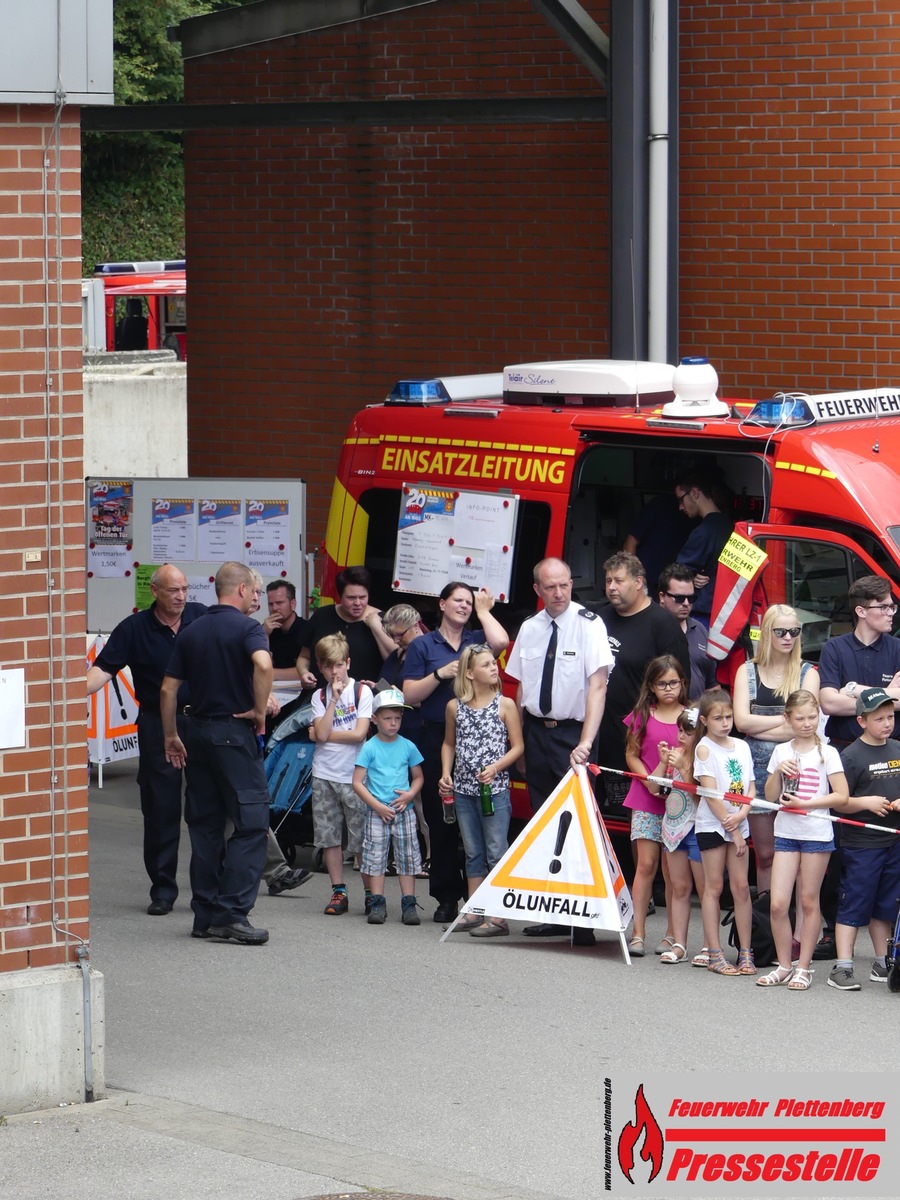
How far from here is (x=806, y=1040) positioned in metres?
7.82

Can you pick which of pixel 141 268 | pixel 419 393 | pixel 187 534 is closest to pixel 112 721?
pixel 187 534

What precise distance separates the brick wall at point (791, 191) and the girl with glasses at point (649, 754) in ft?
16.8

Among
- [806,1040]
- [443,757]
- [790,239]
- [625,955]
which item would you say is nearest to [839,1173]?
[806,1040]

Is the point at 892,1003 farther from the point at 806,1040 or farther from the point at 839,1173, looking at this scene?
the point at 839,1173

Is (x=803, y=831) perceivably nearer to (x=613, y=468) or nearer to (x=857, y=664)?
(x=857, y=664)

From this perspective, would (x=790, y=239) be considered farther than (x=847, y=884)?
Yes

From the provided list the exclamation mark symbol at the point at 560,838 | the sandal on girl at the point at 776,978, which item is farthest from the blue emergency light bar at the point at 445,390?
the sandal on girl at the point at 776,978

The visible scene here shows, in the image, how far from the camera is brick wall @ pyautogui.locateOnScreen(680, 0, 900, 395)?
1372cm

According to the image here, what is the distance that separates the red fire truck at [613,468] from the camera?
389 inches

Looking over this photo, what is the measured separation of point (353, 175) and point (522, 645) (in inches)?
307

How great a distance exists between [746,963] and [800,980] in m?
0.36

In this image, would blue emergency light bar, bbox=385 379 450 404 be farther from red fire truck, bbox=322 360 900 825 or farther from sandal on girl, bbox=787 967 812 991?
sandal on girl, bbox=787 967 812 991

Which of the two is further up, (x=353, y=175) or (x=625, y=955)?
(x=353, y=175)

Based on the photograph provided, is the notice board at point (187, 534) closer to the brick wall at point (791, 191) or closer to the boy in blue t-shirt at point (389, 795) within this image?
the boy in blue t-shirt at point (389, 795)
